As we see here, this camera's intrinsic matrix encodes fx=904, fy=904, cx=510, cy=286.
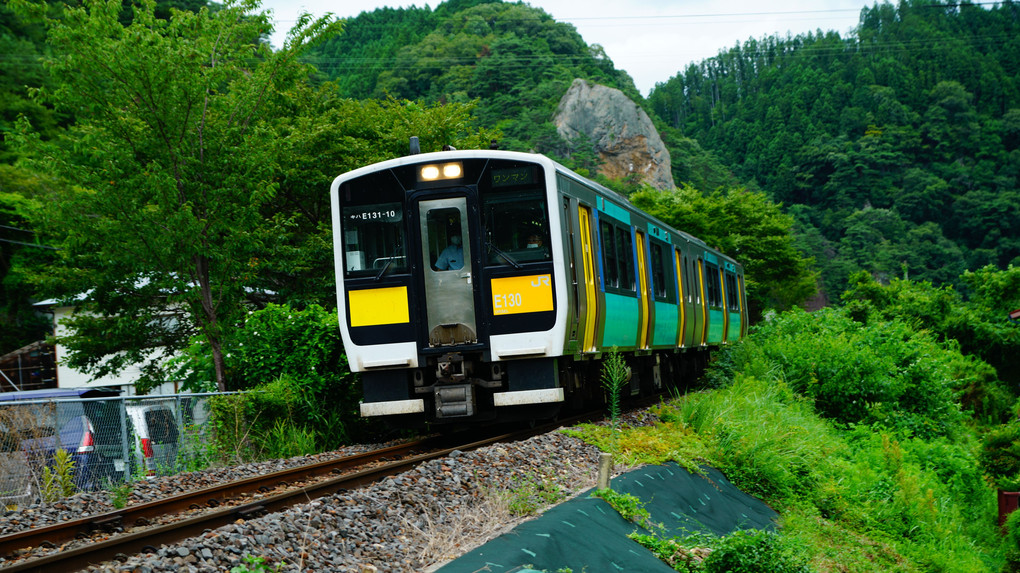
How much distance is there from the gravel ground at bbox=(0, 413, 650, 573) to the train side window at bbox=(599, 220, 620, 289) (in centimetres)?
353

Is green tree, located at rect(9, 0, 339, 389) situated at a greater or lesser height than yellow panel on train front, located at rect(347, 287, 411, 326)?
greater

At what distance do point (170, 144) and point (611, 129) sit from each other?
224 feet

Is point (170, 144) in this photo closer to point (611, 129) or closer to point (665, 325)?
point (665, 325)

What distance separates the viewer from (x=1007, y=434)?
62.7ft

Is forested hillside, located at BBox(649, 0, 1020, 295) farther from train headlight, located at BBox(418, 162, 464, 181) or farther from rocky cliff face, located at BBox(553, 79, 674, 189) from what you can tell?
train headlight, located at BBox(418, 162, 464, 181)

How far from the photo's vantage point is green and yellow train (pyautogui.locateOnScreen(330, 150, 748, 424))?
959 cm

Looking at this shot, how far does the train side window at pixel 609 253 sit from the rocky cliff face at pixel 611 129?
223ft

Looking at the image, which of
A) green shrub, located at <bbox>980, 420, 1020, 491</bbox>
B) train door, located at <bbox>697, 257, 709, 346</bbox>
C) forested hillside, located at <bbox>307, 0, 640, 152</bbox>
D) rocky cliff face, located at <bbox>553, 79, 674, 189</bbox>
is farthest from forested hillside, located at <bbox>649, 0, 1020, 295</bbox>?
train door, located at <bbox>697, 257, 709, 346</bbox>

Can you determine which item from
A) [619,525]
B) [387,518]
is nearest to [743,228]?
[619,525]

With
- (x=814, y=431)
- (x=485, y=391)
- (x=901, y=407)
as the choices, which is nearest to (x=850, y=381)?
(x=901, y=407)

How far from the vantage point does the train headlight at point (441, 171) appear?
984 centimetres

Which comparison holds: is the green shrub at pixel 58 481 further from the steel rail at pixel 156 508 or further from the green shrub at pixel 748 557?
the green shrub at pixel 748 557

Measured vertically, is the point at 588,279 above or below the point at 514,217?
below

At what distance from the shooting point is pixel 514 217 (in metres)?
9.80
